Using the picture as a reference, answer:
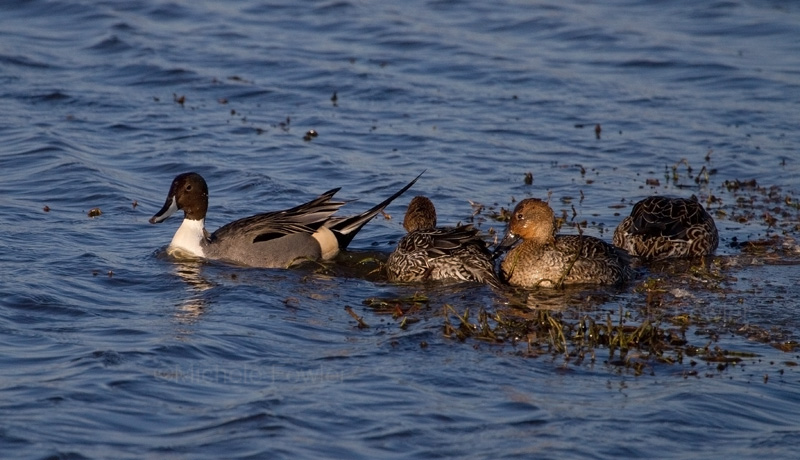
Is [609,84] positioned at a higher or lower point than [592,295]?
higher

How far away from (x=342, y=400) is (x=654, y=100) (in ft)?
30.3

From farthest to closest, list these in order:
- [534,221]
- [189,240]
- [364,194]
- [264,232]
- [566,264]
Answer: [364,194]
[189,240]
[264,232]
[534,221]
[566,264]

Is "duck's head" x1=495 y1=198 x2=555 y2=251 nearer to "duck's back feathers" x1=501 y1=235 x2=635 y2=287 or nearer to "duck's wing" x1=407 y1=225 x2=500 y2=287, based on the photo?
"duck's back feathers" x1=501 y1=235 x2=635 y2=287

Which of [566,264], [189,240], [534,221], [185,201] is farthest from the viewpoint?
[185,201]

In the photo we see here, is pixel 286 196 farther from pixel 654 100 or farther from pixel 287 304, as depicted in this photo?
pixel 654 100

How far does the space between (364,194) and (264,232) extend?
2.15 meters

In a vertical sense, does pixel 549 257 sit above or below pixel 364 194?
below

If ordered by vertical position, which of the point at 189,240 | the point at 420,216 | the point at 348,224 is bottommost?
the point at 189,240

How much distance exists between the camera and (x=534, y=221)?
340 inches

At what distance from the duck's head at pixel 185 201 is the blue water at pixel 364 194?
424 mm

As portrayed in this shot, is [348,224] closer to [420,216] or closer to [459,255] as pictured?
[420,216]

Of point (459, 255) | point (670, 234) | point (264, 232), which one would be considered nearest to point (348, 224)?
point (264, 232)

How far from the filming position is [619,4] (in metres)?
18.6

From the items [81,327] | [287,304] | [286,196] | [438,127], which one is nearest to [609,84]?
[438,127]
